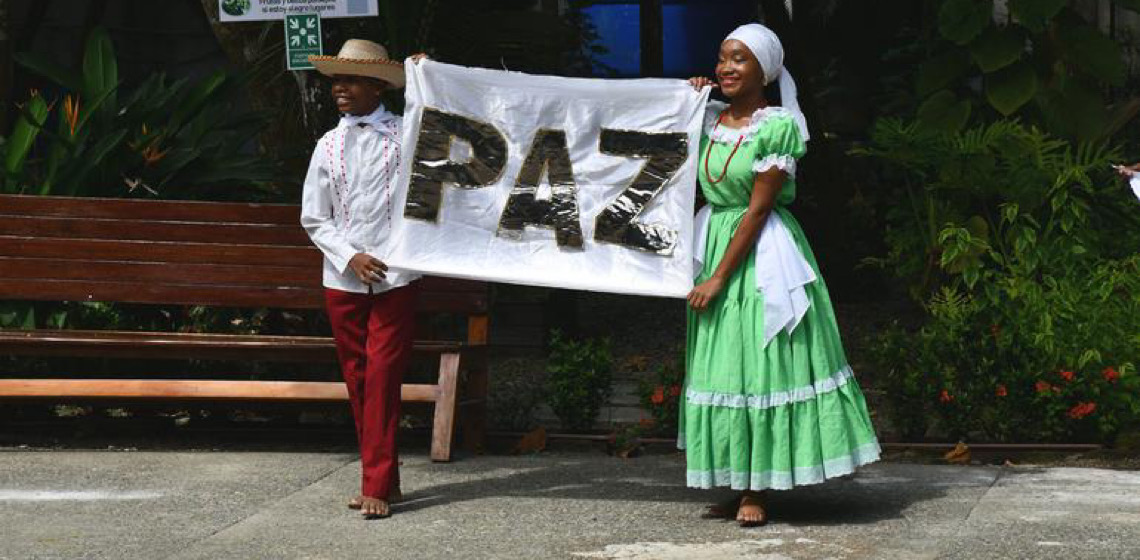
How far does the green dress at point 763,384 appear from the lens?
21.8ft

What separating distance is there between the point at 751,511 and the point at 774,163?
1.26 m

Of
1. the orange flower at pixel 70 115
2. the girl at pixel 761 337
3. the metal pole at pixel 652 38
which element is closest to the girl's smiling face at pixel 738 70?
the girl at pixel 761 337

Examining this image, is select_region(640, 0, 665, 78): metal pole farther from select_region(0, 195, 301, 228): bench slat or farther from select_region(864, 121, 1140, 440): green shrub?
select_region(0, 195, 301, 228): bench slat

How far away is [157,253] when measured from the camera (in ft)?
28.8

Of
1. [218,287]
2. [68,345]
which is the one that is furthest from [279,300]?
[68,345]

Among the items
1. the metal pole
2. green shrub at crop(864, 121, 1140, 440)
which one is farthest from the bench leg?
the metal pole

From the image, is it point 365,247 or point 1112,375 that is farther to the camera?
point 1112,375

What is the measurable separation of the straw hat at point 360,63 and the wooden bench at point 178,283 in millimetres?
1568

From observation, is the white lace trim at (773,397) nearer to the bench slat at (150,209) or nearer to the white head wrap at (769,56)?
the white head wrap at (769,56)

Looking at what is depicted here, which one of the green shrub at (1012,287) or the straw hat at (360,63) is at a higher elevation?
the straw hat at (360,63)

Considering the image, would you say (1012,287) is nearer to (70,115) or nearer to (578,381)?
(578,381)

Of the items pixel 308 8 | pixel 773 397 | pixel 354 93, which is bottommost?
pixel 773 397

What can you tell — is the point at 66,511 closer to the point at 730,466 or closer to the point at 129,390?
the point at 129,390

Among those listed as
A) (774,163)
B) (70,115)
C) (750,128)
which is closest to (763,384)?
(774,163)
